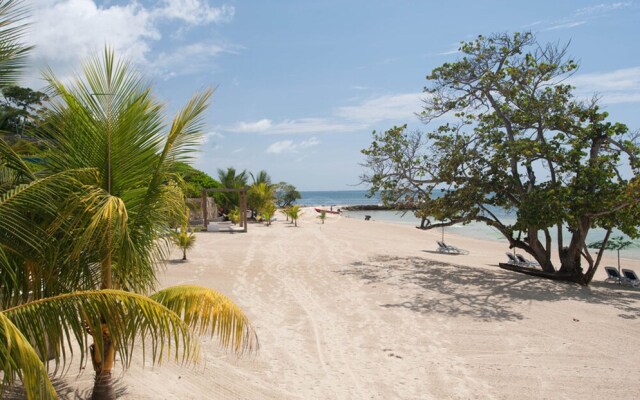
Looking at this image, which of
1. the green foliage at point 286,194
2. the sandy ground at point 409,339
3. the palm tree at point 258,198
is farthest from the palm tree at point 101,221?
the green foliage at point 286,194

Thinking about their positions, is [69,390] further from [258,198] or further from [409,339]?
[258,198]

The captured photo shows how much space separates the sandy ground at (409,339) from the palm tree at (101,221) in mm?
671

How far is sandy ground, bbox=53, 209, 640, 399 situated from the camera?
5461 mm

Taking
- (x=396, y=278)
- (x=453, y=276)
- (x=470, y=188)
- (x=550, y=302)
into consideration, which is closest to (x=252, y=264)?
(x=396, y=278)

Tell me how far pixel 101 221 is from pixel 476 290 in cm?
959

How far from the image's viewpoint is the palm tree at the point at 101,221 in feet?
10.4

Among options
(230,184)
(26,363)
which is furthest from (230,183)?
(26,363)

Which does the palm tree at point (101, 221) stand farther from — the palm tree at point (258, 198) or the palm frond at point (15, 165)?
the palm tree at point (258, 198)

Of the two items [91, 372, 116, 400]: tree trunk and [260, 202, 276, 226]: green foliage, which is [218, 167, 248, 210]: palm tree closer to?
[260, 202, 276, 226]: green foliage

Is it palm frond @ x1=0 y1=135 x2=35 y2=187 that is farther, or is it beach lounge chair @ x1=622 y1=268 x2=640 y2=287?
beach lounge chair @ x1=622 y1=268 x2=640 y2=287

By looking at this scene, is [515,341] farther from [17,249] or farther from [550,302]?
[17,249]

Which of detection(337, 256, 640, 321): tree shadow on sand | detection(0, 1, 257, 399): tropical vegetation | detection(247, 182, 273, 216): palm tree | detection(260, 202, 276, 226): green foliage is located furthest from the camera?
detection(247, 182, 273, 216): palm tree

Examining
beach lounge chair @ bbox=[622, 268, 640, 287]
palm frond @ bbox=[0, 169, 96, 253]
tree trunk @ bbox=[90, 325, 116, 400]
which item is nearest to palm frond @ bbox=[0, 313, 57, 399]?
palm frond @ bbox=[0, 169, 96, 253]

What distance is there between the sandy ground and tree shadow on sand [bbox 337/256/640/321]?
43 millimetres
